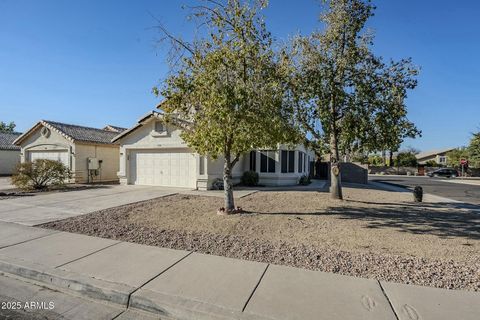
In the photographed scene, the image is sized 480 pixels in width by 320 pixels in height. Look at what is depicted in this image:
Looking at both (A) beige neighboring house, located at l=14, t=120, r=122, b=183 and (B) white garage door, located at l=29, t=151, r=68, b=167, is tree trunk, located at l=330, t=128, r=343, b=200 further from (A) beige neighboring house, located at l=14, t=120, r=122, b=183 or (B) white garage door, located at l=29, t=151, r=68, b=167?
(B) white garage door, located at l=29, t=151, r=68, b=167

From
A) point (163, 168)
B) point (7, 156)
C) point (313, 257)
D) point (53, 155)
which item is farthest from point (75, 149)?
point (313, 257)

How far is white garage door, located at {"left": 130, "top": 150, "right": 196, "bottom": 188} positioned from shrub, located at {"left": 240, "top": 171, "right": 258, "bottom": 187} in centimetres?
378

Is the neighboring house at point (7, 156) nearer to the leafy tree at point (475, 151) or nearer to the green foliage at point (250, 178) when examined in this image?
the green foliage at point (250, 178)

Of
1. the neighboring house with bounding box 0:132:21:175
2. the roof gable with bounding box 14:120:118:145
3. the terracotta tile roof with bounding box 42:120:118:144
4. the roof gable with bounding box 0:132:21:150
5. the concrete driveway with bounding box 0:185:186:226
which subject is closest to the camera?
the concrete driveway with bounding box 0:185:186:226

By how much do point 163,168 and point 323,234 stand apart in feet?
41.0

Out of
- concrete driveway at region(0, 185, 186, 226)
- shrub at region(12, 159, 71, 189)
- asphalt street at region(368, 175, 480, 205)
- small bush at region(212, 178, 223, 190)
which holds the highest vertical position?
shrub at region(12, 159, 71, 189)

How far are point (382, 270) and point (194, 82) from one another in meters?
6.48

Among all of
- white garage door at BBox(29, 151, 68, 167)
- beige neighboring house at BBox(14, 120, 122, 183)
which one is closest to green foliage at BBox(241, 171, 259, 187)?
beige neighboring house at BBox(14, 120, 122, 183)

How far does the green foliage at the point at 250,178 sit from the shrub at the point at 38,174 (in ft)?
34.6

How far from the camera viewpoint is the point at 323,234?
292 inches

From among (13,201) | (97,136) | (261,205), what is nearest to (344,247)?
(261,205)

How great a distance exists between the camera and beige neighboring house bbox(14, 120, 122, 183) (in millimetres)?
20062

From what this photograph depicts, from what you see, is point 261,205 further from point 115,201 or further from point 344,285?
point 344,285

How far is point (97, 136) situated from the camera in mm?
22500
